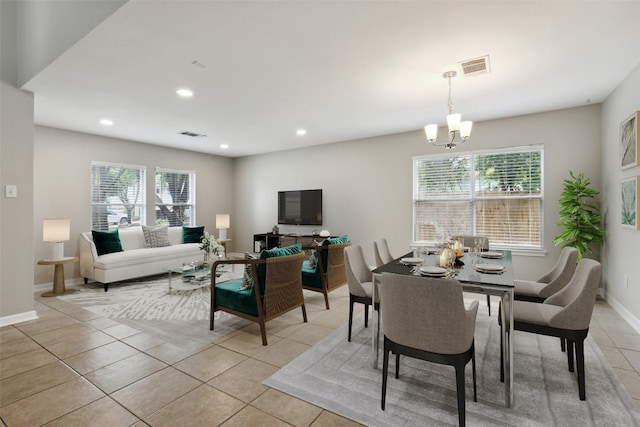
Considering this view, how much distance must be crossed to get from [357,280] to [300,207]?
4143 mm

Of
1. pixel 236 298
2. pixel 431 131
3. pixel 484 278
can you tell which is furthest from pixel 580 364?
pixel 236 298

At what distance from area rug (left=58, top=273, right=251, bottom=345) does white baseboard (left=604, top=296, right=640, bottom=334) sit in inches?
160

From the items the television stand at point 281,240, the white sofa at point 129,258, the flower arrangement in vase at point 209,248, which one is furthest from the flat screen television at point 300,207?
the flower arrangement in vase at point 209,248

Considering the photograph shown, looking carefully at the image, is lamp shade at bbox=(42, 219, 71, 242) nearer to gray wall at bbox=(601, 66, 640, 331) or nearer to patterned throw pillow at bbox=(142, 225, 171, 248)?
patterned throw pillow at bbox=(142, 225, 171, 248)

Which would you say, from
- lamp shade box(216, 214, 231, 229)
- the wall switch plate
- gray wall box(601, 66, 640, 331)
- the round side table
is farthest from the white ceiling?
lamp shade box(216, 214, 231, 229)

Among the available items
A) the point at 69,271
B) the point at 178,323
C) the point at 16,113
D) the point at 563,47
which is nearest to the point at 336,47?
the point at 563,47

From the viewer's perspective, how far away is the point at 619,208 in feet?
11.5

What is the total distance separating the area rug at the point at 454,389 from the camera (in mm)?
1822

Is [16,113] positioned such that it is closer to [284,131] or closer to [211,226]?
[284,131]

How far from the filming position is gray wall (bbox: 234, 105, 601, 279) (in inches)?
171

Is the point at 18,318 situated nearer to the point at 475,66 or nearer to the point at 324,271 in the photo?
the point at 324,271

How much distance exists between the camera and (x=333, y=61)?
9.41ft

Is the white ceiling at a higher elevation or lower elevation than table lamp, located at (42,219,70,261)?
higher

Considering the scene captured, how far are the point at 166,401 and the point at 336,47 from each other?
2968 millimetres
